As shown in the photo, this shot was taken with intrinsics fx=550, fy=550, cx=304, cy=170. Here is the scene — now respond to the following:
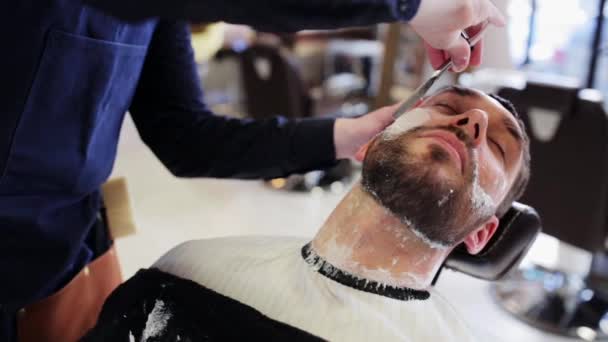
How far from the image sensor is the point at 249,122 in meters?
1.20

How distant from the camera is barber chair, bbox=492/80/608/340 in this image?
175 cm

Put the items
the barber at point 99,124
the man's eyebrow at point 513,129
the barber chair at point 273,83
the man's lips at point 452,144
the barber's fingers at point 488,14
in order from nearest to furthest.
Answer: the barber at point 99,124 → the barber's fingers at point 488,14 → the man's lips at point 452,144 → the man's eyebrow at point 513,129 → the barber chair at point 273,83

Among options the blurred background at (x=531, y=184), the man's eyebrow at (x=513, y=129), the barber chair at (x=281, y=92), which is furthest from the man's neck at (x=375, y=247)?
the barber chair at (x=281, y=92)

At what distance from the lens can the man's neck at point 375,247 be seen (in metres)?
0.98

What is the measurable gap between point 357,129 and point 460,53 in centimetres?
31

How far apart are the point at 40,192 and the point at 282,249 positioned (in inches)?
17.2

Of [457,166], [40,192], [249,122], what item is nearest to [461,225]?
[457,166]

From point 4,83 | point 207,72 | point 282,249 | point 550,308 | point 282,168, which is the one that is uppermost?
point 4,83

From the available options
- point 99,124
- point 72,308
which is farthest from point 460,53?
point 72,308

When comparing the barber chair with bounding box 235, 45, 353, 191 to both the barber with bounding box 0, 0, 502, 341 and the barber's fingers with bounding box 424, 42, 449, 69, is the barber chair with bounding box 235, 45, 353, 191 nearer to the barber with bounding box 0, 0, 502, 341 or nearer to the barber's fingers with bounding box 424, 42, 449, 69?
the barber with bounding box 0, 0, 502, 341

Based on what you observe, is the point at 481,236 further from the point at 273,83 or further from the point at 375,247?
the point at 273,83

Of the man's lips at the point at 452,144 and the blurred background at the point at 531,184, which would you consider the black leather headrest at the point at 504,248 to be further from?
the blurred background at the point at 531,184

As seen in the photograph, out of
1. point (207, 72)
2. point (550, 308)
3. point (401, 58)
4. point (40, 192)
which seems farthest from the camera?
point (207, 72)

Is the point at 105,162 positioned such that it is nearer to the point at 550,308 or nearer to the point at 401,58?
the point at 550,308
